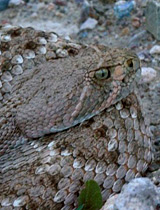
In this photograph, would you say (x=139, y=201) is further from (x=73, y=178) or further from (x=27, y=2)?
(x=27, y=2)

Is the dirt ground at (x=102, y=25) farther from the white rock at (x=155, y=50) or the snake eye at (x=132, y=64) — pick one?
the snake eye at (x=132, y=64)

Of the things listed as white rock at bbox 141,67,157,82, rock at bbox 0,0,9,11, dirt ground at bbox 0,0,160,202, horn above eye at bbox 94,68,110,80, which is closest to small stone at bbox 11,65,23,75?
horn above eye at bbox 94,68,110,80

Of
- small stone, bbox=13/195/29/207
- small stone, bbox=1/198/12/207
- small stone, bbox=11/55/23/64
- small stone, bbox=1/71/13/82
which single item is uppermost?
small stone, bbox=11/55/23/64

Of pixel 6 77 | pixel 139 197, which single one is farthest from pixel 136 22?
pixel 139 197

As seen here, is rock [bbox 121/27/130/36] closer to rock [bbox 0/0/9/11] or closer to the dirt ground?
the dirt ground

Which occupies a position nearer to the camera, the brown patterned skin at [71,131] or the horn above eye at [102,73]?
the brown patterned skin at [71,131]

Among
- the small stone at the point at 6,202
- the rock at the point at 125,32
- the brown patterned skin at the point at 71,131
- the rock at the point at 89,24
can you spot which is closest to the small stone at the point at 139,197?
the brown patterned skin at the point at 71,131

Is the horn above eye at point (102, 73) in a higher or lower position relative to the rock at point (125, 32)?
higher
